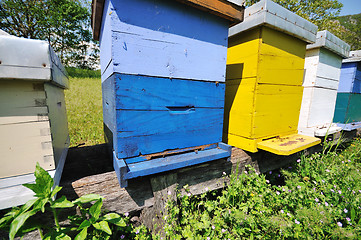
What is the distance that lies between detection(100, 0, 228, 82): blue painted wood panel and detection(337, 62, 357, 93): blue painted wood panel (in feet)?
10.6

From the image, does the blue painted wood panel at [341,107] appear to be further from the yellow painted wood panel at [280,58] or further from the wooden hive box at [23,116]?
the wooden hive box at [23,116]

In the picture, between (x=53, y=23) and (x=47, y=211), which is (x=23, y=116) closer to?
(x=47, y=211)

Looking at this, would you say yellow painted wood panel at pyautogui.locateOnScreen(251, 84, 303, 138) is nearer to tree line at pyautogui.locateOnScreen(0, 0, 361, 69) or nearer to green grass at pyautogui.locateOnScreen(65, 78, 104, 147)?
green grass at pyautogui.locateOnScreen(65, 78, 104, 147)

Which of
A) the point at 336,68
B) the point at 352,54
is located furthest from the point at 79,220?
the point at 352,54

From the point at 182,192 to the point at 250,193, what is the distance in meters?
0.78

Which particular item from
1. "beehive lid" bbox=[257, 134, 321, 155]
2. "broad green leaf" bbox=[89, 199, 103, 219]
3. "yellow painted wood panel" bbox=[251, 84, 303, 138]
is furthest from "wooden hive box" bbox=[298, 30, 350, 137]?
"broad green leaf" bbox=[89, 199, 103, 219]

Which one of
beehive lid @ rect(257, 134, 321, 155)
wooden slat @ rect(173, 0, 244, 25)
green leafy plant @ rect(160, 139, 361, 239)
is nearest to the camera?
wooden slat @ rect(173, 0, 244, 25)

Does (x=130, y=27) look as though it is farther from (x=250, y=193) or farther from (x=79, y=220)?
(x=250, y=193)

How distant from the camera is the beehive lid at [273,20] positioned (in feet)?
4.88

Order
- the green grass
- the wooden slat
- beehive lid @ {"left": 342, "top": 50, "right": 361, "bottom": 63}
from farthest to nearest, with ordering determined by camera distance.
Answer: the green grass, beehive lid @ {"left": 342, "top": 50, "right": 361, "bottom": 63}, the wooden slat

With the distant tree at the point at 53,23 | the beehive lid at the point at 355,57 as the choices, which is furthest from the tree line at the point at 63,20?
the beehive lid at the point at 355,57

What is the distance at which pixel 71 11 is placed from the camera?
17250 millimetres

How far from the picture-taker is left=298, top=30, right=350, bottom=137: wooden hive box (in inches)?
85.2

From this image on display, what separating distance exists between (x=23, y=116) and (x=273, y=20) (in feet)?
6.88
